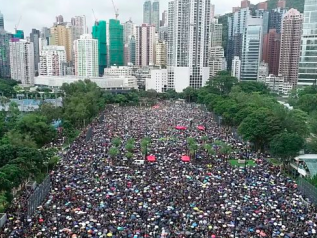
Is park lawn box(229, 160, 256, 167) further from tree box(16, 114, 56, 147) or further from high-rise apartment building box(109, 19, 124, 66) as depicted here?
high-rise apartment building box(109, 19, 124, 66)

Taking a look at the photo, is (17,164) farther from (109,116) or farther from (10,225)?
(109,116)

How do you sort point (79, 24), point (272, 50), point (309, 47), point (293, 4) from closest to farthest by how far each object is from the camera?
point (309, 47), point (272, 50), point (293, 4), point (79, 24)

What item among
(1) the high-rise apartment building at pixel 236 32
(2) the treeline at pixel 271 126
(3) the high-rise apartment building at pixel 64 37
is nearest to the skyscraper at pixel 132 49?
(3) the high-rise apartment building at pixel 64 37

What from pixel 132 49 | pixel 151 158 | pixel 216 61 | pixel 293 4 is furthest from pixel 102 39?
pixel 151 158

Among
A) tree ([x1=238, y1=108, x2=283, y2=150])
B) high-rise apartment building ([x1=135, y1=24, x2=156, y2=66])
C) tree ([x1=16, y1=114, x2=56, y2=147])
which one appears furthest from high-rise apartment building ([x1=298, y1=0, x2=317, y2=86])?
high-rise apartment building ([x1=135, y1=24, x2=156, y2=66])

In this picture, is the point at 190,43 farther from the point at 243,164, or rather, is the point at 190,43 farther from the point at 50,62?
the point at 243,164

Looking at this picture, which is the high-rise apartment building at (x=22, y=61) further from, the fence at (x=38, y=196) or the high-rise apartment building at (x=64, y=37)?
the fence at (x=38, y=196)
